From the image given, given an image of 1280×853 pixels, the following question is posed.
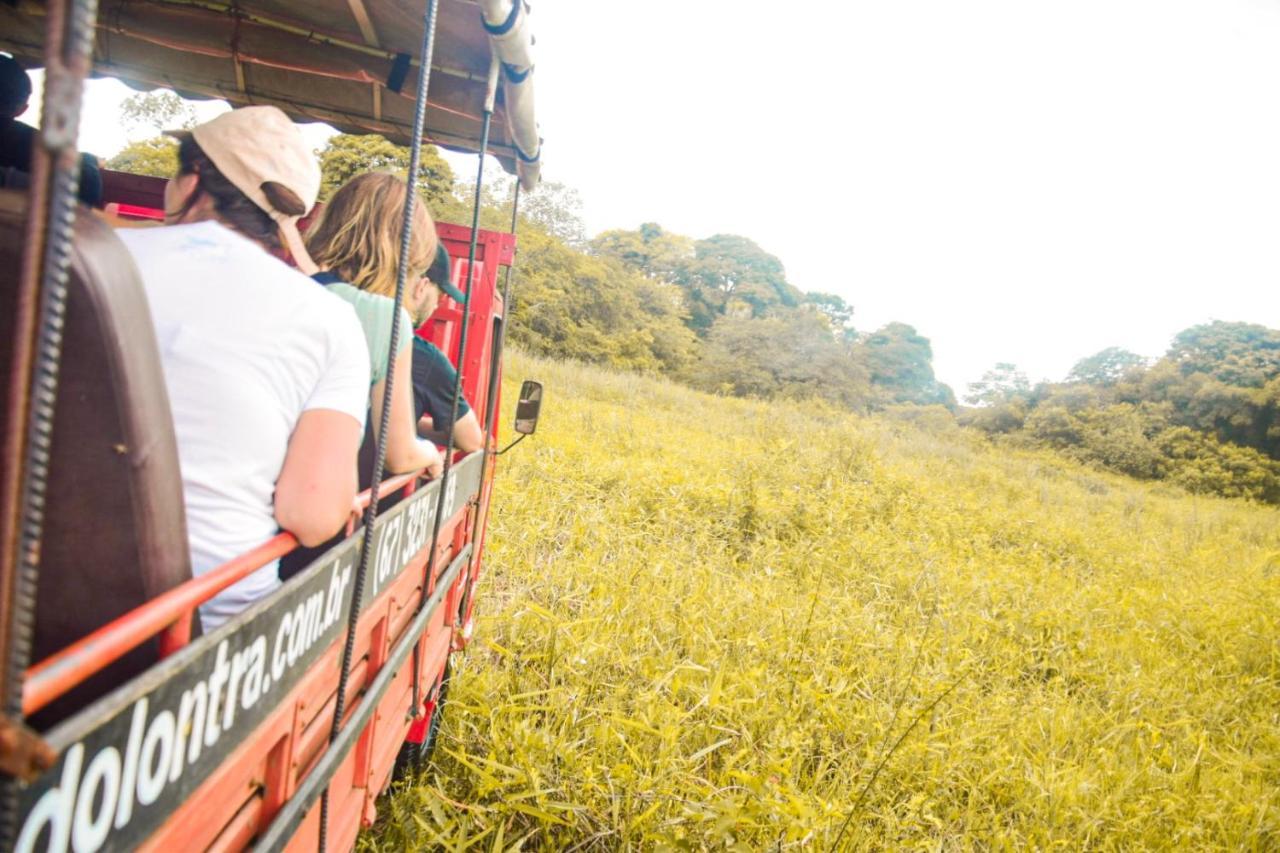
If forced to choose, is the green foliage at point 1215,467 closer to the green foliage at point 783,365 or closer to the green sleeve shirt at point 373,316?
the green foliage at point 783,365

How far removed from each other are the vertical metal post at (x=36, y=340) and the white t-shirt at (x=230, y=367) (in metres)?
0.61

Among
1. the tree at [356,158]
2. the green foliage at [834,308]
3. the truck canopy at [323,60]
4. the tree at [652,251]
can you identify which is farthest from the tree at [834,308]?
the truck canopy at [323,60]

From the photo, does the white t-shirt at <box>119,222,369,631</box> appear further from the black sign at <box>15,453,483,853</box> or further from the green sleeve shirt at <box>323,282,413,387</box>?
the green sleeve shirt at <box>323,282,413,387</box>

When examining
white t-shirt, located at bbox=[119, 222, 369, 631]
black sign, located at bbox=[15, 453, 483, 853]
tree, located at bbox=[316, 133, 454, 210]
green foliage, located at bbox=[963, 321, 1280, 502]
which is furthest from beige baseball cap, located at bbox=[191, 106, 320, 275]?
green foliage, located at bbox=[963, 321, 1280, 502]

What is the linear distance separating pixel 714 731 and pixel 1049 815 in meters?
1.29

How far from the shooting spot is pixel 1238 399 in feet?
66.0

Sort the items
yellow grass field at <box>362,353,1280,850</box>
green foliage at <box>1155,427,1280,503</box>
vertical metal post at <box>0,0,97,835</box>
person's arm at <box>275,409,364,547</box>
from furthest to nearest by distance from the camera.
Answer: green foliage at <box>1155,427,1280,503</box> < yellow grass field at <box>362,353,1280,850</box> < person's arm at <box>275,409,364,547</box> < vertical metal post at <box>0,0,97,835</box>

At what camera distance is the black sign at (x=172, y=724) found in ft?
1.71

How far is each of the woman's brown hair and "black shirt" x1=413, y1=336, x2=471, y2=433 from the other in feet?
2.09

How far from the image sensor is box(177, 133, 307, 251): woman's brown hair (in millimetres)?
1093

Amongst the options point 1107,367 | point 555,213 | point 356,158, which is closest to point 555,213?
point 555,213

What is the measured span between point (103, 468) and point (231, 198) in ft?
2.04

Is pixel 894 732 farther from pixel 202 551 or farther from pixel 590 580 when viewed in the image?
pixel 202 551

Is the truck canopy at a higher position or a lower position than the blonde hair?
higher
